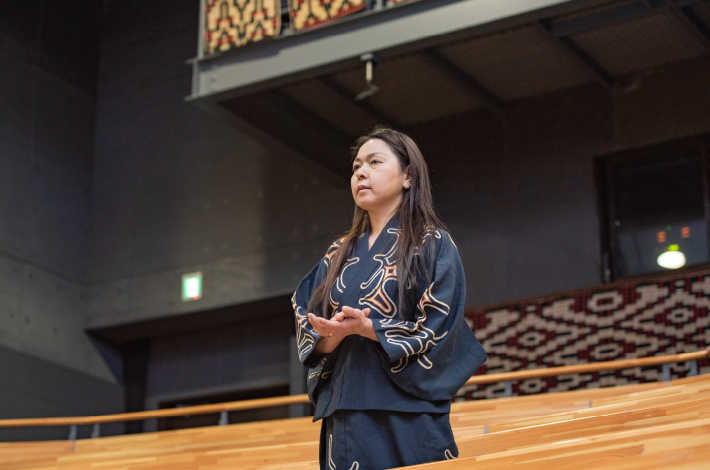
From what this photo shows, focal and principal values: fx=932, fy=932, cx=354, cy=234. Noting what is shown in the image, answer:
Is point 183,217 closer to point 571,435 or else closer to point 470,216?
point 470,216

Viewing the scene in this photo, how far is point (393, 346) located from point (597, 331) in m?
4.08

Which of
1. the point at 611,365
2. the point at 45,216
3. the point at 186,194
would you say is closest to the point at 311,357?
the point at 611,365

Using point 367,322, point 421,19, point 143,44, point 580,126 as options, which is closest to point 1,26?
point 143,44

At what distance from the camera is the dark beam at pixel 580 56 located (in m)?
5.39

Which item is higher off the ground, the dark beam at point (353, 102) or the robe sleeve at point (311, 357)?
the dark beam at point (353, 102)

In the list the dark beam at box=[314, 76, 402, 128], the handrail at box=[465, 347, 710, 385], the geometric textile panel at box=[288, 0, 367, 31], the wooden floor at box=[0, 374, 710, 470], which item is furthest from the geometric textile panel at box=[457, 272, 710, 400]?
the geometric textile panel at box=[288, 0, 367, 31]

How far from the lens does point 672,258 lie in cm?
571

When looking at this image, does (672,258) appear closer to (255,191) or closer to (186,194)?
(255,191)

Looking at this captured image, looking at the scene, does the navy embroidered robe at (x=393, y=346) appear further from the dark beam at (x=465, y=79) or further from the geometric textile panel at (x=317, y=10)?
the dark beam at (x=465, y=79)

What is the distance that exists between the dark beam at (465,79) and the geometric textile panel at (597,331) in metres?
1.43

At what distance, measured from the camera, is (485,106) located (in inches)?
258

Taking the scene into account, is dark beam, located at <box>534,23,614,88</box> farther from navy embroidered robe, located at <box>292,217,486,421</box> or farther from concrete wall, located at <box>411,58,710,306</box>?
navy embroidered robe, located at <box>292,217,486,421</box>

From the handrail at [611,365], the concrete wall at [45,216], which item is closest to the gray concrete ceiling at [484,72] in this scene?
the handrail at [611,365]

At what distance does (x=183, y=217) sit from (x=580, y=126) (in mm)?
3279
